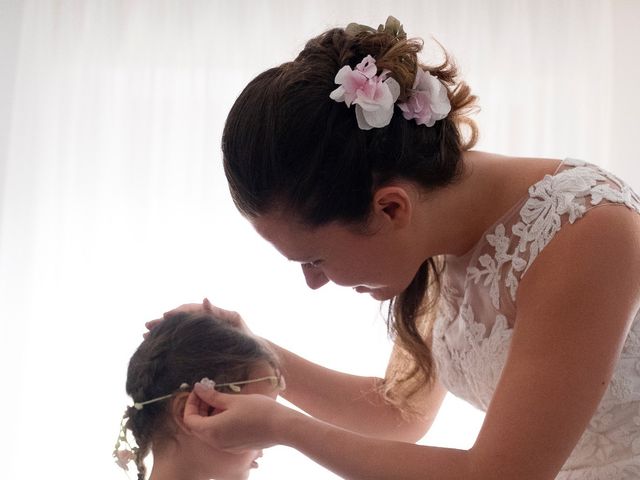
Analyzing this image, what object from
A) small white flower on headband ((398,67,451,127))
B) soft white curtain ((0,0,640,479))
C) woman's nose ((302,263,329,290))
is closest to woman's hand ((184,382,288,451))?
woman's nose ((302,263,329,290))

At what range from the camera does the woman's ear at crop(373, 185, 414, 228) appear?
4.40ft

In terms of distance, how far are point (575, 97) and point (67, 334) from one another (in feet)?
6.47

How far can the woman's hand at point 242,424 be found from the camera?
1295 millimetres

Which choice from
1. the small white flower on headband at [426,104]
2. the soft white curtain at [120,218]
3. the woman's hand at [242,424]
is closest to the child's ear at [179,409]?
the woman's hand at [242,424]

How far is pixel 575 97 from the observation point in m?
3.33

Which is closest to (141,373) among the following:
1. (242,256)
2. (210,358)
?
(210,358)

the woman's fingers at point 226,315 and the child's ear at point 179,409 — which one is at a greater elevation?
the woman's fingers at point 226,315

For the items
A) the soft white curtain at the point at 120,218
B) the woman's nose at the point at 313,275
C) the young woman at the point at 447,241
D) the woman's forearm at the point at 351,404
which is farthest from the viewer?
the soft white curtain at the point at 120,218

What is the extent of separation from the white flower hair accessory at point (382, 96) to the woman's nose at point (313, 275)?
255 mm

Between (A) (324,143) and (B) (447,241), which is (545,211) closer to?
(B) (447,241)

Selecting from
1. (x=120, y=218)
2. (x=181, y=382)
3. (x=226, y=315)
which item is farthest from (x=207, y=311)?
(x=120, y=218)

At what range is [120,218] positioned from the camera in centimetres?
317

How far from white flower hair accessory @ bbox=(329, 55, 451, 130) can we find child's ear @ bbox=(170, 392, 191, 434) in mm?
522

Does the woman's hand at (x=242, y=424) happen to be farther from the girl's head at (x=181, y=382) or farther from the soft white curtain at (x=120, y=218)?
the soft white curtain at (x=120, y=218)
